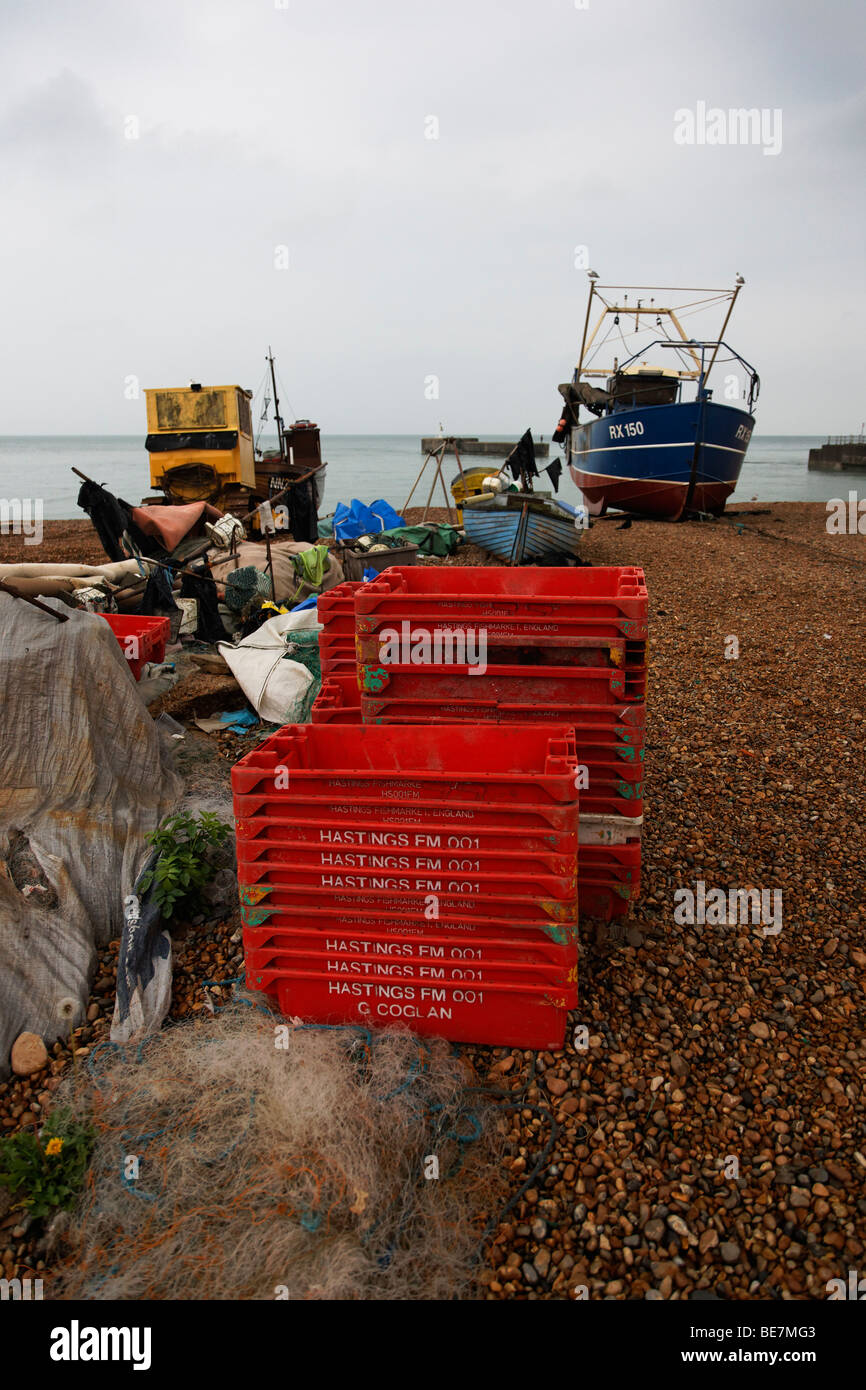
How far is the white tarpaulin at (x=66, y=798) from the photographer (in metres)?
3.60

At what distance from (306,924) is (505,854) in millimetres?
882

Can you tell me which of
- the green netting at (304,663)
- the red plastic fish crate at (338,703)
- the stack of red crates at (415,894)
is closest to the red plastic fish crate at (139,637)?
the green netting at (304,663)

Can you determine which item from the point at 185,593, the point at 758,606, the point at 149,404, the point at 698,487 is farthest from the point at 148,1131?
the point at 698,487

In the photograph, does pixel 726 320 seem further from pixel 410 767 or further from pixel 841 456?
pixel 841 456

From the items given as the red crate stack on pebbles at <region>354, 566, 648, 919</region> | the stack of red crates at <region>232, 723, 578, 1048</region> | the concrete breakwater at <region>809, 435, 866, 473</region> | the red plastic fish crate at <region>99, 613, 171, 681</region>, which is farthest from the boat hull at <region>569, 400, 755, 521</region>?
the concrete breakwater at <region>809, 435, 866, 473</region>

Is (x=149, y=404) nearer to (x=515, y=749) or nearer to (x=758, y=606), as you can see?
(x=758, y=606)

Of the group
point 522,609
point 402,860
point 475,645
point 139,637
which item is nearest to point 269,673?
point 139,637

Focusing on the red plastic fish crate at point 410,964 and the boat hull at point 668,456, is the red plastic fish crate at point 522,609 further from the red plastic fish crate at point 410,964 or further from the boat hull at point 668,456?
the boat hull at point 668,456

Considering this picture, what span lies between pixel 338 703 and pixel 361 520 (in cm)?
1088

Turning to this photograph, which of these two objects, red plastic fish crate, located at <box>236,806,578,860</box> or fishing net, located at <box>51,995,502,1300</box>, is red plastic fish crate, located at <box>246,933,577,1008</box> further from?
red plastic fish crate, located at <box>236,806,578,860</box>

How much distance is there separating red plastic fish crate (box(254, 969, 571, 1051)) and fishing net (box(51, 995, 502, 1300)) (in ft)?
0.28

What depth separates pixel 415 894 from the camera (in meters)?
3.09

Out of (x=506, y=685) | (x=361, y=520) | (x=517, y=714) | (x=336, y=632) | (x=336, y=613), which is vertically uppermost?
(x=361, y=520)

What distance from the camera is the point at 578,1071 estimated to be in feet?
10.1
